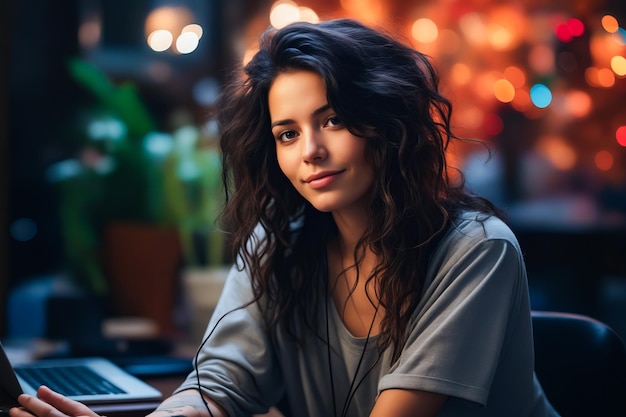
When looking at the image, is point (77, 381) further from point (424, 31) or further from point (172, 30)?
point (424, 31)

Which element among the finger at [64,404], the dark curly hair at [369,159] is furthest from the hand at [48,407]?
the dark curly hair at [369,159]

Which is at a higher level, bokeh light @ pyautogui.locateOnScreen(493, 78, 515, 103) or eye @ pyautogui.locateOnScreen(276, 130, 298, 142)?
Result: eye @ pyautogui.locateOnScreen(276, 130, 298, 142)

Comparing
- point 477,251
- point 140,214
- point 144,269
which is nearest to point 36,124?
point 140,214

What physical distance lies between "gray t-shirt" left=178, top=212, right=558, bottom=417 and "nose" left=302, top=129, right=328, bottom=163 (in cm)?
24

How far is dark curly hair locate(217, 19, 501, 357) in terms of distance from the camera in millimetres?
1334

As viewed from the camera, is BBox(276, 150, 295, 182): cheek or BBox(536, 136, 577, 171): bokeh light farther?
BBox(536, 136, 577, 171): bokeh light

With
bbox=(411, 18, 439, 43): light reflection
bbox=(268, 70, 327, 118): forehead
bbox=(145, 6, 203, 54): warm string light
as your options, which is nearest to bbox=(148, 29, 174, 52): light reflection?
bbox=(145, 6, 203, 54): warm string light

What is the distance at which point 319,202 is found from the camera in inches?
52.7

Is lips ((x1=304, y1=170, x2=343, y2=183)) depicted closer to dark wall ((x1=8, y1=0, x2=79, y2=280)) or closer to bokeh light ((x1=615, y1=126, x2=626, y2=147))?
dark wall ((x1=8, y1=0, x2=79, y2=280))

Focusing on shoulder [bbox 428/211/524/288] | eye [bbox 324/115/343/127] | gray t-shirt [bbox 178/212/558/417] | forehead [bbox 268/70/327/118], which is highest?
forehead [bbox 268/70/327/118]

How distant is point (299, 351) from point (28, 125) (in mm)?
2267

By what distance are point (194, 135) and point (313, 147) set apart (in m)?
1.81

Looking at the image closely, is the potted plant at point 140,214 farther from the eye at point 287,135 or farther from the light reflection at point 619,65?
the light reflection at point 619,65

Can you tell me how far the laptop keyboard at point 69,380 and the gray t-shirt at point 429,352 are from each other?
147mm
